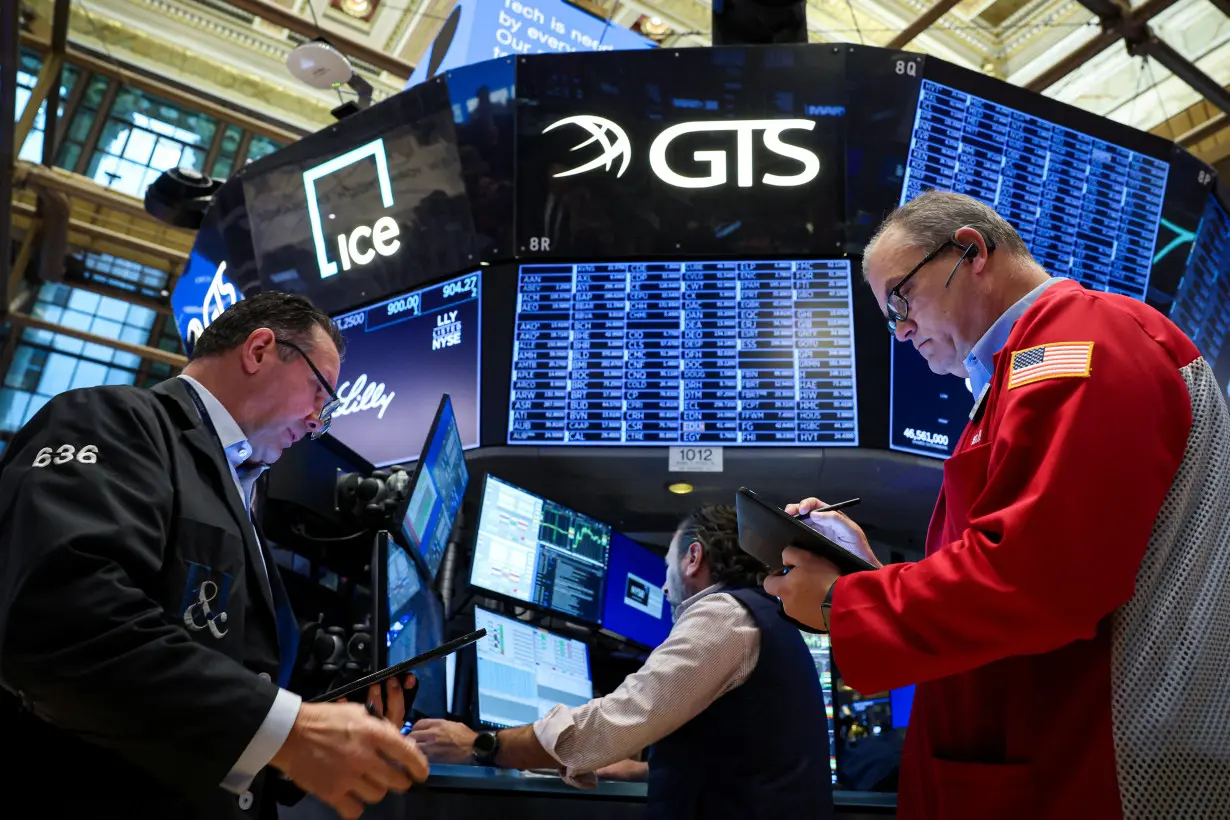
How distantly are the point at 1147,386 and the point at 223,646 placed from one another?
58.5 inches

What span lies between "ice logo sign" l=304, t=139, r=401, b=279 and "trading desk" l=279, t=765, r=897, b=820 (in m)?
3.01

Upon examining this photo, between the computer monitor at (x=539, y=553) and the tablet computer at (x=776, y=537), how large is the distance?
2219 millimetres

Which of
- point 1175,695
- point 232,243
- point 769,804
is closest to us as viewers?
point 1175,695

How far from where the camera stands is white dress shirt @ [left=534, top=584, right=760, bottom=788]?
2.29 metres

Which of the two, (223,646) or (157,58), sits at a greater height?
(157,58)

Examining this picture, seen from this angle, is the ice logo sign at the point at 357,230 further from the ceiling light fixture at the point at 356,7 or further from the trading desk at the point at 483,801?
the ceiling light fixture at the point at 356,7

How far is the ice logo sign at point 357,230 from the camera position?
4742mm

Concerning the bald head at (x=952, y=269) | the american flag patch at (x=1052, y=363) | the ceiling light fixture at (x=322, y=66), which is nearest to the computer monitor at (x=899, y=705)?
the bald head at (x=952, y=269)

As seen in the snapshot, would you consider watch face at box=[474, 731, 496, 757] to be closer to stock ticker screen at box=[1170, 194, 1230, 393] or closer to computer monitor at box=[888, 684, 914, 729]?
computer monitor at box=[888, 684, 914, 729]

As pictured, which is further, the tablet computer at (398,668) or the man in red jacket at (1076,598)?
the tablet computer at (398,668)

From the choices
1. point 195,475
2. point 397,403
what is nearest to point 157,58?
point 397,403

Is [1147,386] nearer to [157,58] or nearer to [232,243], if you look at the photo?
[232,243]

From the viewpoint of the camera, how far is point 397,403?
→ 15.0 feet

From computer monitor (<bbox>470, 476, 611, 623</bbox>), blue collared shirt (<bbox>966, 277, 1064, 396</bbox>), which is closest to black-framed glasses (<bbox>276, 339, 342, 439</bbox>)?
blue collared shirt (<bbox>966, 277, 1064, 396</bbox>)
